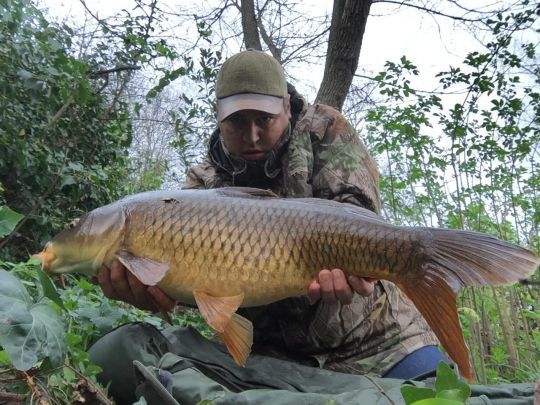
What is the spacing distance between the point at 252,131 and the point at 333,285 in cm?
68

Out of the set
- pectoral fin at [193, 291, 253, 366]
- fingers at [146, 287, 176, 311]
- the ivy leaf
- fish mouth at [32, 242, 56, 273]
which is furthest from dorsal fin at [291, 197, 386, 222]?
the ivy leaf

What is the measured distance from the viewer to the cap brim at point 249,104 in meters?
1.87

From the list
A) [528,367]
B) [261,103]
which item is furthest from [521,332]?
[261,103]

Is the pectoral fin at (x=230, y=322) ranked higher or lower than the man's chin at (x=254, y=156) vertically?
lower

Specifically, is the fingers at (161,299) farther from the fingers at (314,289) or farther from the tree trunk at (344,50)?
the tree trunk at (344,50)

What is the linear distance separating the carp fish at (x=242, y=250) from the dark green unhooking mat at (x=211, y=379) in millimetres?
133

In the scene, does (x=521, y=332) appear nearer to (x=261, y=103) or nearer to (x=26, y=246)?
(x=261, y=103)

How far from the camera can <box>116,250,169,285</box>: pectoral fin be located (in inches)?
54.2

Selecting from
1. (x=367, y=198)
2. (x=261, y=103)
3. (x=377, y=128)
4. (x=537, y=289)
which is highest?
(x=377, y=128)

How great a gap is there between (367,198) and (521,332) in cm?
190

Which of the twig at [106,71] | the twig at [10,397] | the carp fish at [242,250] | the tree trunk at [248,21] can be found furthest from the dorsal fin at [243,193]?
the tree trunk at [248,21]

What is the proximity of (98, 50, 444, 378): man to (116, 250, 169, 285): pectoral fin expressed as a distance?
0.12m

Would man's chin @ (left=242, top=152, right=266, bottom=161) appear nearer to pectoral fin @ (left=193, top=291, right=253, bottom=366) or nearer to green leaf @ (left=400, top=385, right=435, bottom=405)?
pectoral fin @ (left=193, top=291, right=253, bottom=366)

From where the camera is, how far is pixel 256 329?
187cm
